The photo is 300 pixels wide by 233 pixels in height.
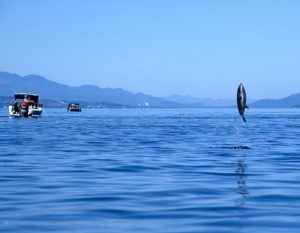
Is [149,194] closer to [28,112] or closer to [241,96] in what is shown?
[241,96]

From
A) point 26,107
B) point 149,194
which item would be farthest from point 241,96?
point 26,107

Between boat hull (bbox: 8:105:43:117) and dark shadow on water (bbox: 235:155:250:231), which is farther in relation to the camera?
boat hull (bbox: 8:105:43:117)

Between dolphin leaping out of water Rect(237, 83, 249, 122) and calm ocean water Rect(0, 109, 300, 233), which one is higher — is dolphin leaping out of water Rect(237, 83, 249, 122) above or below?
above

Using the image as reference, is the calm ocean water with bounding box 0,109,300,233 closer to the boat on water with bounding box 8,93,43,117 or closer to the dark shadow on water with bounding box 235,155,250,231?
Result: the dark shadow on water with bounding box 235,155,250,231

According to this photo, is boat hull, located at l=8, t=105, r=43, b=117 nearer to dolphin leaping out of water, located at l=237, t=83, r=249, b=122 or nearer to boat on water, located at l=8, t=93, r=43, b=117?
boat on water, located at l=8, t=93, r=43, b=117

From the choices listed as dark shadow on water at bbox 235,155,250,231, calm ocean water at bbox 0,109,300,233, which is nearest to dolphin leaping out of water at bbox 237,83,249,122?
calm ocean water at bbox 0,109,300,233

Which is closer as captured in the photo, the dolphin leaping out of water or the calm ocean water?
the calm ocean water

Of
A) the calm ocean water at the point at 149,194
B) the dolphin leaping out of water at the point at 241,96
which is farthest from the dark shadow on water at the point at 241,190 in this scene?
the dolphin leaping out of water at the point at 241,96

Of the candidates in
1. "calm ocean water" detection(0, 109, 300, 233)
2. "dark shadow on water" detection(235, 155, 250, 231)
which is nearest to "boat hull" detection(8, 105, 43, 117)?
"calm ocean water" detection(0, 109, 300, 233)

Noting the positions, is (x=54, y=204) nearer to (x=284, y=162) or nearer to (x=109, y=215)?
(x=109, y=215)

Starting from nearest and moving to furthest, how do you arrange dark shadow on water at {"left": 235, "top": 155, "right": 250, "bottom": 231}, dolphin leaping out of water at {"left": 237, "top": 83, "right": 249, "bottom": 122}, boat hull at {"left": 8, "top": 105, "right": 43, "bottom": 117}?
dark shadow on water at {"left": 235, "top": 155, "right": 250, "bottom": 231} → dolphin leaping out of water at {"left": 237, "top": 83, "right": 249, "bottom": 122} → boat hull at {"left": 8, "top": 105, "right": 43, "bottom": 117}

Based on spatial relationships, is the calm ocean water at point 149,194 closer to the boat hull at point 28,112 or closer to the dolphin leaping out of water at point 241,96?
the dolphin leaping out of water at point 241,96

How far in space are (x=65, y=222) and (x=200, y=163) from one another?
13806 mm

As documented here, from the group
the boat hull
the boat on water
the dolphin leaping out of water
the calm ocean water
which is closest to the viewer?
the calm ocean water
